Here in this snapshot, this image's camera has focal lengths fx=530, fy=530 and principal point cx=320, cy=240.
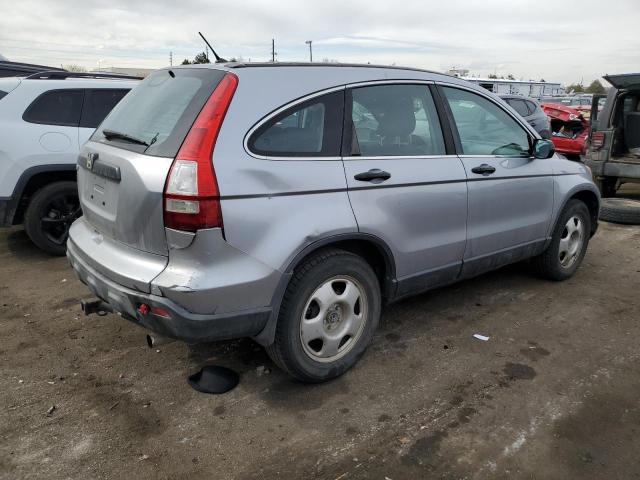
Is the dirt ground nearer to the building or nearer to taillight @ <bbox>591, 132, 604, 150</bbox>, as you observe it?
taillight @ <bbox>591, 132, 604, 150</bbox>

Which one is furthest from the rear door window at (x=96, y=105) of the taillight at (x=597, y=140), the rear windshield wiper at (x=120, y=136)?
the taillight at (x=597, y=140)

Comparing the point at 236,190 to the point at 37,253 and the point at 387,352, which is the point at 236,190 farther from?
the point at 37,253

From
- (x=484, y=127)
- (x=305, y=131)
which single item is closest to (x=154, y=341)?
(x=305, y=131)

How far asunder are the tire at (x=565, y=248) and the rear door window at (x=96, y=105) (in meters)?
4.69

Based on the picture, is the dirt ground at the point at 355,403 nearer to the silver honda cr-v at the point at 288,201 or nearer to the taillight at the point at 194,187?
the silver honda cr-v at the point at 288,201

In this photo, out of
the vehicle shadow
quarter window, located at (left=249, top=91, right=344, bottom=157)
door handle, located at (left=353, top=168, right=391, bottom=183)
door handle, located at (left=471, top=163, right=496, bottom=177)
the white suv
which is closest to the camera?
quarter window, located at (left=249, top=91, right=344, bottom=157)

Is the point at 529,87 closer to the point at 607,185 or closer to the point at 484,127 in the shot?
the point at 607,185

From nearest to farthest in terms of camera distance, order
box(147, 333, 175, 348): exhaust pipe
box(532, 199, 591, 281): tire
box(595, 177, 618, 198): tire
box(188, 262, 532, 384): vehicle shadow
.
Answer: box(188, 262, 532, 384): vehicle shadow
box(147, 333, 175, 348): exhaust pipe
box(532, 199, 591, 281): tire
box(595, 177, 618, 198): tire

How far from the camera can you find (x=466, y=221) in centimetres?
371

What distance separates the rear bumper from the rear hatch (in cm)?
24

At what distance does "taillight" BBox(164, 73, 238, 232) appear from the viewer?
247 centimetres

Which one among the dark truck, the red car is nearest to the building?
the red car

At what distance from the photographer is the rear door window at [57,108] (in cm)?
533

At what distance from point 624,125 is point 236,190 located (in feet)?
25.8
